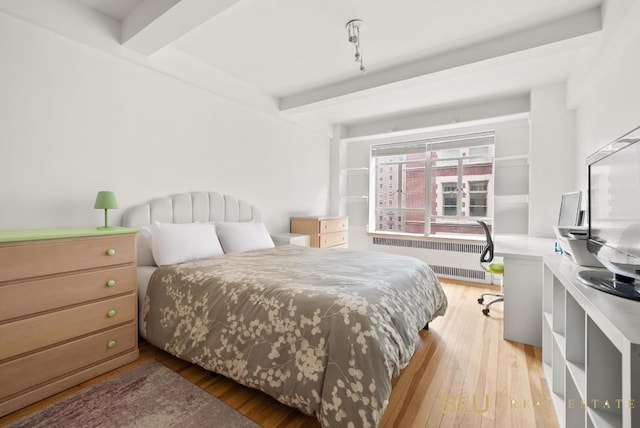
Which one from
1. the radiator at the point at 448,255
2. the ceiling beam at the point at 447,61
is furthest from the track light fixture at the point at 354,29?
the radiator at the point at 448,255

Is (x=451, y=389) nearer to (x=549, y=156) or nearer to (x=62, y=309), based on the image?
(x=62, y=309)

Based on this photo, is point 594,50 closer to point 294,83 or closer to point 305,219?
point 294,83

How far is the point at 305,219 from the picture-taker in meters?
4.25

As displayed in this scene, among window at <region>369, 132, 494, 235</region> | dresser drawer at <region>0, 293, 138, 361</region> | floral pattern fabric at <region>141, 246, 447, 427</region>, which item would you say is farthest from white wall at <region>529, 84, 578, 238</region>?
dresser drawer at <region>0, 293, 138, 361</region>

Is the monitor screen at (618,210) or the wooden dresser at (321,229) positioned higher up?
the monitor screen at (618,210)

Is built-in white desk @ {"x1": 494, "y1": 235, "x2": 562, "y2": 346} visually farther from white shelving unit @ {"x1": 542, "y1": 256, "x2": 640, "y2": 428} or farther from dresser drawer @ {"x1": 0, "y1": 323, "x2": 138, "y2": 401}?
dresser drawer @ {"x1": 0, "y1": 323, "x2": 138, "y2": 401}

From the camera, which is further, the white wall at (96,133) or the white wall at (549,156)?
the white wall at (549,156)

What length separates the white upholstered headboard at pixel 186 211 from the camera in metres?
2.55

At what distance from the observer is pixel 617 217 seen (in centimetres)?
120

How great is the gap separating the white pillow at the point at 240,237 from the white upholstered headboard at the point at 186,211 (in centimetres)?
28

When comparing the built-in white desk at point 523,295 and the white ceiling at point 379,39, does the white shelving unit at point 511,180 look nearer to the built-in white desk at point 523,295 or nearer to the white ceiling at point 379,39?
the white ceiling at point 379,39

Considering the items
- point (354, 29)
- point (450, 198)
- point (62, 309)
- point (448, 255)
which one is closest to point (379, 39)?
point (354, 29)

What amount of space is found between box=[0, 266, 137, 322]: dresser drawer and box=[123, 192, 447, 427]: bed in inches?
10.2

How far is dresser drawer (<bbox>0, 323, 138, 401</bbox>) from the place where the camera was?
1.52 m
